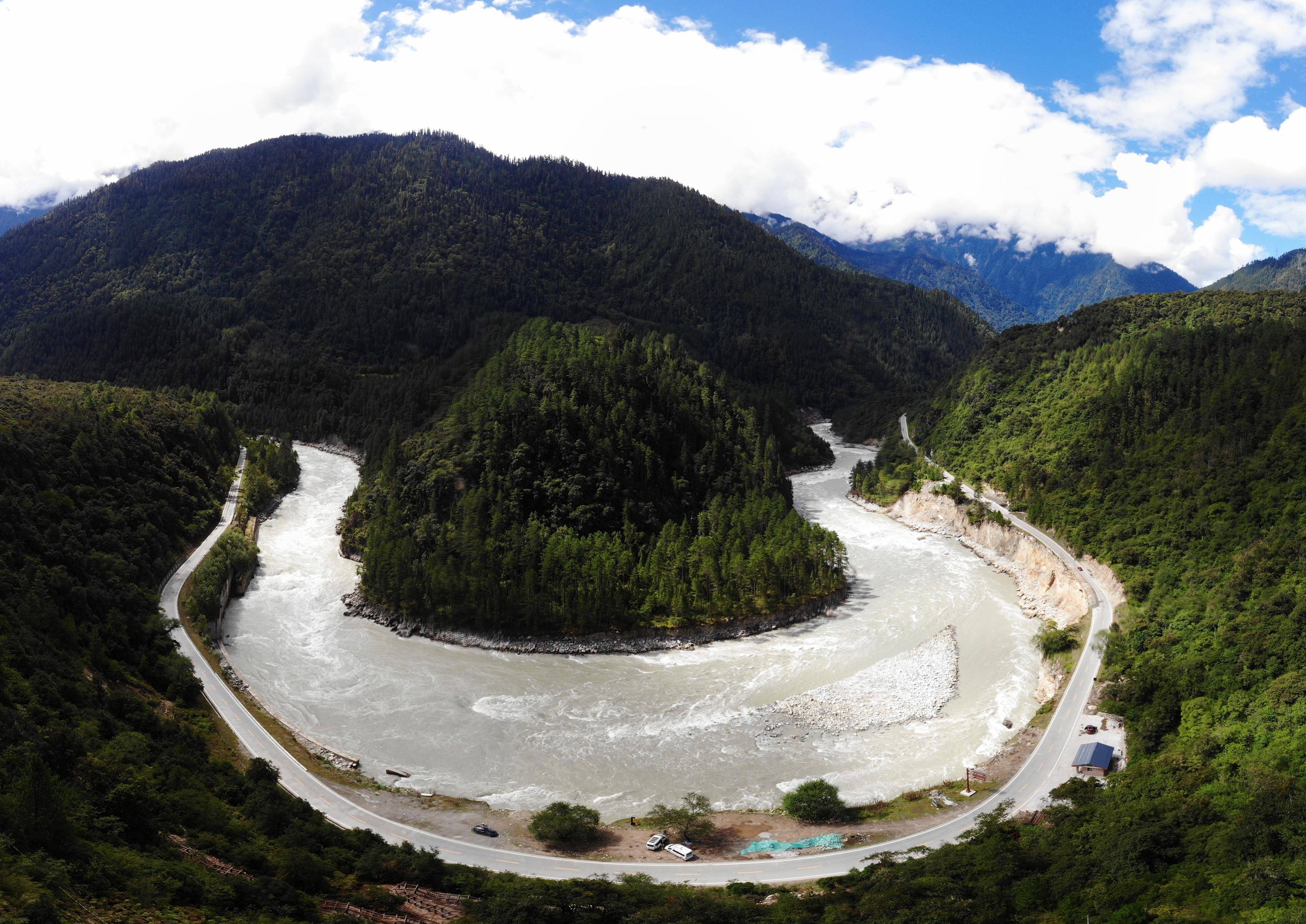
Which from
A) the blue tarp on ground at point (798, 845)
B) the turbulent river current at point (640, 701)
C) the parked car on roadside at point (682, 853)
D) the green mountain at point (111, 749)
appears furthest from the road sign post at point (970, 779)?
the green mountain at point (111, 749)

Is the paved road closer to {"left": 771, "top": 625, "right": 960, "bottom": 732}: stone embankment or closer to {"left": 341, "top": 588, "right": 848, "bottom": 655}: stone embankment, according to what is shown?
{"left": 771, "top": 625, "right": 960, "bottom": 732}: stone embankment

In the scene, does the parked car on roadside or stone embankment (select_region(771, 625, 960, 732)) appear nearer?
the parked car on roadside

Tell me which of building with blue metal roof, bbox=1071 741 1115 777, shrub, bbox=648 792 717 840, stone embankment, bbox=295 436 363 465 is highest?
stone embankment, bbox=295 436 363 465

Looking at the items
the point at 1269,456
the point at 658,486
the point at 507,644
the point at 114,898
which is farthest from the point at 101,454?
the point at 1269,456

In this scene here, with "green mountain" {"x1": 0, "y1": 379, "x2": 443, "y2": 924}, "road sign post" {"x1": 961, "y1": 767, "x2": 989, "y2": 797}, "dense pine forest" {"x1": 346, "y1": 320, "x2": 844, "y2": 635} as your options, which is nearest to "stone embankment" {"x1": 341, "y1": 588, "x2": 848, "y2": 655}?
"dense pine forest" {"x1": 346, "y1": 320, "x2": 844, "y2": 635}

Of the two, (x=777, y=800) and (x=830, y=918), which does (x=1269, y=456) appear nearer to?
(x=777, y=800)
